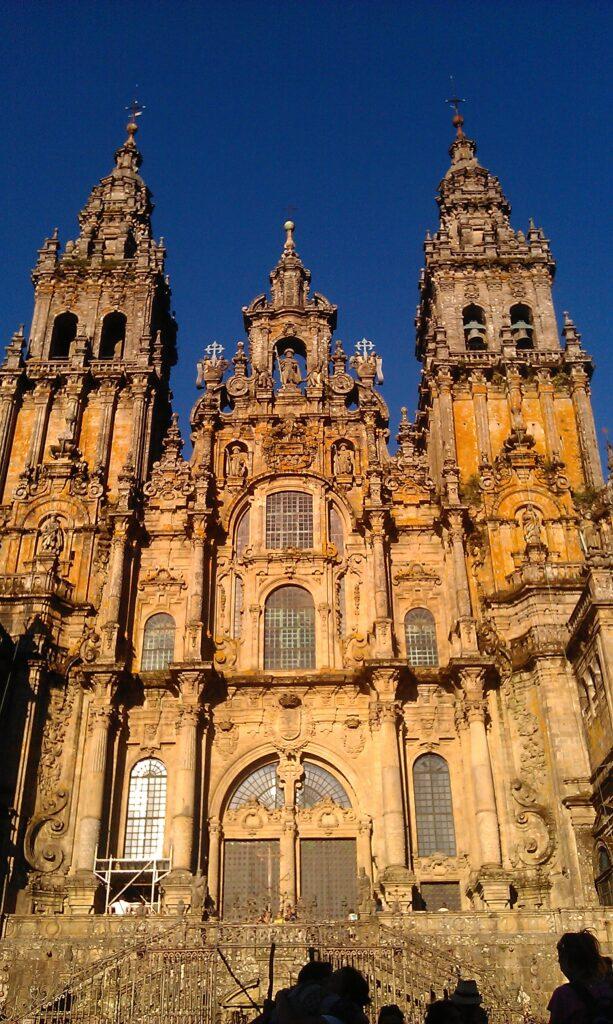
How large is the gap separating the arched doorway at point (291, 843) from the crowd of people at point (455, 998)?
2179 cm

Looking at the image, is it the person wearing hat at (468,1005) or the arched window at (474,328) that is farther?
the arched window at (474,328)

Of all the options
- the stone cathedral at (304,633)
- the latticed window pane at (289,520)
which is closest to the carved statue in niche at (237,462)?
the stone cathedral at (304,633)

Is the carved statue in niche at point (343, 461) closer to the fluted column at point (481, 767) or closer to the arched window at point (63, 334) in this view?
the fluted column at point (481, 767)

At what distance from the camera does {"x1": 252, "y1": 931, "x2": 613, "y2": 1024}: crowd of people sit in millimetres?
6445

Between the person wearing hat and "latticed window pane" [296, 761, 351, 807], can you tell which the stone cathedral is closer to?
"latticed window pane" [296, 761, 351, 807]

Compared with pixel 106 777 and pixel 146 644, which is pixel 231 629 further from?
pixel 106 777

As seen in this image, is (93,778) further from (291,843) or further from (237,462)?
(237,462)

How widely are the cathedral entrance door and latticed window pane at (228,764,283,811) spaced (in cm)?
156

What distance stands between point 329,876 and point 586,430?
17.4 metres

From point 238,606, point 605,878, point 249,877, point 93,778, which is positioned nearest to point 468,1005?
point 605,878

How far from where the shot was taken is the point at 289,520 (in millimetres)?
34938

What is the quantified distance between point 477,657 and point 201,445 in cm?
1242

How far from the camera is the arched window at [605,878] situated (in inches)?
1014

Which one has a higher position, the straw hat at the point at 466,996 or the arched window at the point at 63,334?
the arched window at the point at 63,334
